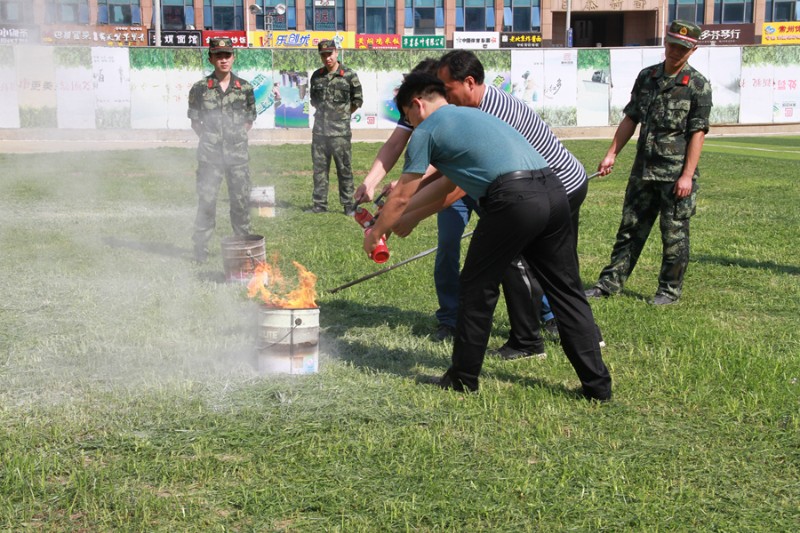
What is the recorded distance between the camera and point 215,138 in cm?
918

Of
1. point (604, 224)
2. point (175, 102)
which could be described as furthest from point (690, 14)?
point (604, 224)

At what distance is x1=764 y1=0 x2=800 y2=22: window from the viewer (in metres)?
62.5

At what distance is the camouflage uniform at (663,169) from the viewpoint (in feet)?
23.4

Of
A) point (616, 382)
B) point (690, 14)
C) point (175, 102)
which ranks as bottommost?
point (616, 382)

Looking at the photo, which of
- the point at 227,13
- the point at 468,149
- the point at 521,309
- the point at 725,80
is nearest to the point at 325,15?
the point at 227,13

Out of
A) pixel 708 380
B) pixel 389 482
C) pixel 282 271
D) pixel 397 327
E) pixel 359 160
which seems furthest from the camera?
pixel 359 160

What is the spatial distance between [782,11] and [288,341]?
66.4 m

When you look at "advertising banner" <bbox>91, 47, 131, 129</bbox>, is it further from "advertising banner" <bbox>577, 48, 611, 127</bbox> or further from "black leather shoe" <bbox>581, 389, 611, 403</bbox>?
"black leather shoe" <bbox>581, 389, 611, 403</bbox>

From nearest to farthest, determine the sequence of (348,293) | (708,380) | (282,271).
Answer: (708,380) → (348,293) → (282,271)

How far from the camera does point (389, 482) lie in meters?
4.00

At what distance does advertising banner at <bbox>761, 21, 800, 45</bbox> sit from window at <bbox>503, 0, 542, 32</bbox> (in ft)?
51.5

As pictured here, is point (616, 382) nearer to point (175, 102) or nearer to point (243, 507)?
point (243, 507)

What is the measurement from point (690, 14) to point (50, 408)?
65917 millimetres

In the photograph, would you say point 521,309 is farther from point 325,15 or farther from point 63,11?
point 325,15
